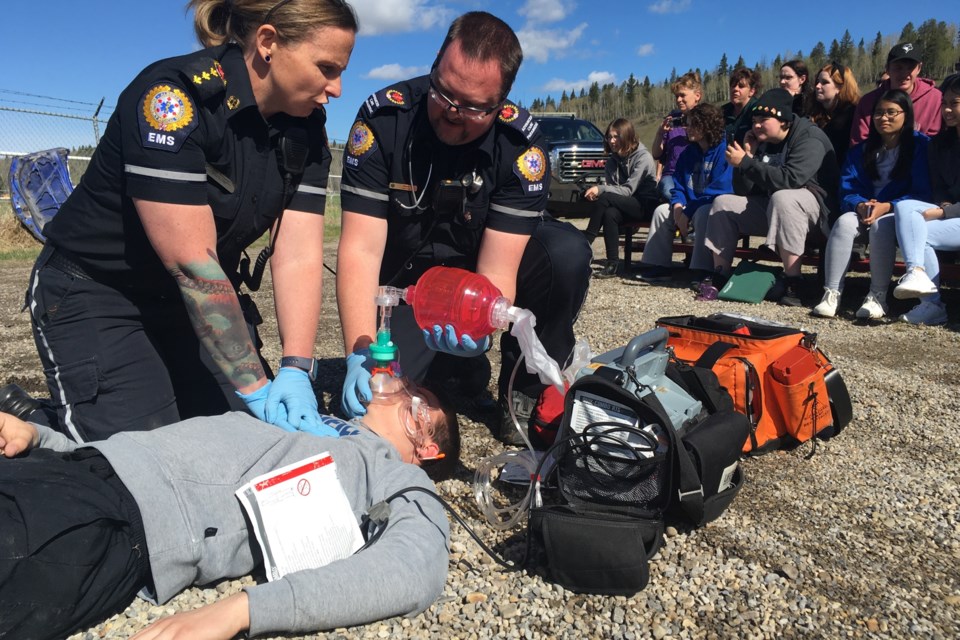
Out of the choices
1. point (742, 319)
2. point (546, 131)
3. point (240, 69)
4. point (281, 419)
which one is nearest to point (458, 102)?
point (240, 69)

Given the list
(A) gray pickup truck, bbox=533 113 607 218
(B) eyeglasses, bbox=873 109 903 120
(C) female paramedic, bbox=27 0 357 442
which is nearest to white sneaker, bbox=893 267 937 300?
(B) eyeglasses, bbox=873 109 903 120

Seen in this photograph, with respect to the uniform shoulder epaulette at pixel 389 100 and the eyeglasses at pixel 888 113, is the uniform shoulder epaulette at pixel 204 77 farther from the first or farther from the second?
the eyeglasses at pixel 888 113

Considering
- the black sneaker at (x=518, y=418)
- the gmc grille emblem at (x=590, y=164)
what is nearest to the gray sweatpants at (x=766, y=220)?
the black sneaker at (x=518, y=418)

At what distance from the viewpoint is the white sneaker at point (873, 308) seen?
563 cm

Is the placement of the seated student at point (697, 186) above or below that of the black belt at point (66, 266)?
above

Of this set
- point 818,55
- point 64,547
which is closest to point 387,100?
point 64,547

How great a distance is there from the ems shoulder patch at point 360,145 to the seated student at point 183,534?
1.34m

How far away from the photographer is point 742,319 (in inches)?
144

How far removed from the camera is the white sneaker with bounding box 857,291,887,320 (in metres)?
5.63

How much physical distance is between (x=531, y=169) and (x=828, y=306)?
12.1 feet

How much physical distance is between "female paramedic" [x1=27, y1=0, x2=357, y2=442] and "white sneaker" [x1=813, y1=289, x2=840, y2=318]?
440 centimetres

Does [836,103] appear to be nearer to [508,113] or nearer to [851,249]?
[851,249]

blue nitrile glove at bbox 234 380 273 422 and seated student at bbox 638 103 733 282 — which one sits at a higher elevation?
seated student at bbox 638 103 733 282

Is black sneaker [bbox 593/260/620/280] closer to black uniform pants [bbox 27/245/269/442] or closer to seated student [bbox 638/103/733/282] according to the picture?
seated student [bbox 638/103/733/282]
